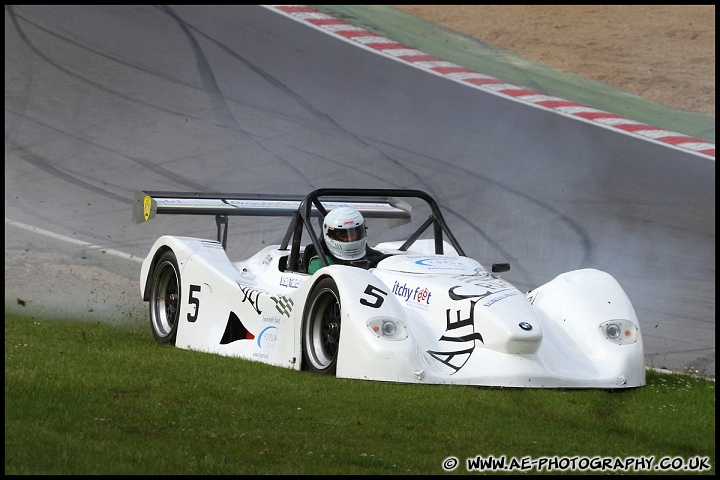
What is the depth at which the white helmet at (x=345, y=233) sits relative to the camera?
10641mm

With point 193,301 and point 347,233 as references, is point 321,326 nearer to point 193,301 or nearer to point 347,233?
point 347,233

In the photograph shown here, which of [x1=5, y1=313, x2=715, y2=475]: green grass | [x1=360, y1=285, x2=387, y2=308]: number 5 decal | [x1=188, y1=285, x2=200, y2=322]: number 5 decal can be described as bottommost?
[x1=5, y1=313, x2=715, y2=475]: green grass

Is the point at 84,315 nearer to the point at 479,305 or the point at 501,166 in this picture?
the point at 479,305

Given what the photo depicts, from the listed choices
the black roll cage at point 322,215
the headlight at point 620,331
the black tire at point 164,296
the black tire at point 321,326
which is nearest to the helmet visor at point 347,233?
the black roll cage at point 322,215

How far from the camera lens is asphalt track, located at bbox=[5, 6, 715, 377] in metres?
14.9

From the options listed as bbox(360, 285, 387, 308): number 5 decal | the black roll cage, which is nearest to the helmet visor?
the black roll cage

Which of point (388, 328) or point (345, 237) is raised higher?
point (345, 237)

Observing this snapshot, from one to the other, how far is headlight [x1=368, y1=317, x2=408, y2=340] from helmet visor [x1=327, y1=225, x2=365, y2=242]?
1.61 meters

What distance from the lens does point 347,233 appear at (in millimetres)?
10641

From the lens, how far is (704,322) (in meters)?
13.6

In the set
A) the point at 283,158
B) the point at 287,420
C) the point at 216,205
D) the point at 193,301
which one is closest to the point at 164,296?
the point at 193,301

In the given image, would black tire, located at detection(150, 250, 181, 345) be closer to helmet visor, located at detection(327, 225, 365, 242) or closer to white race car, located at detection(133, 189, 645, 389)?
white race car, located at detection(133, 189, 645, 389)

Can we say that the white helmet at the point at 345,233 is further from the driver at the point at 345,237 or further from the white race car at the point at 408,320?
the white race car at the point at 408,320

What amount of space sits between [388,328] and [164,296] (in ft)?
12.4
